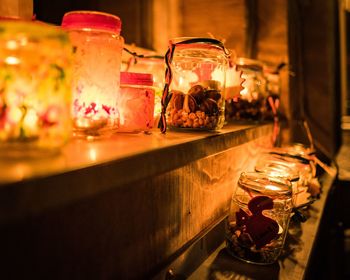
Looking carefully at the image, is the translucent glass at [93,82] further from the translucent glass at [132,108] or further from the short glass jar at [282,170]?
the short glass jar at [282,170]

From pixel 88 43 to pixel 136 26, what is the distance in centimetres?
96

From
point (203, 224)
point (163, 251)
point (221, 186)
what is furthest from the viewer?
point (221, 186)

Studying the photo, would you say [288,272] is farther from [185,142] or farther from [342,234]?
[342,234]

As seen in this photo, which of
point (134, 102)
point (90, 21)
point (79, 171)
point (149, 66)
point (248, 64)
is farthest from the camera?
point (248, 64)

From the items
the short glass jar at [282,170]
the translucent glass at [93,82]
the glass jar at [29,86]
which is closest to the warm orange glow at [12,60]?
the glass jar at [29,86]

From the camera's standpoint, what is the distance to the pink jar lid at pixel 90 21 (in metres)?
0.65

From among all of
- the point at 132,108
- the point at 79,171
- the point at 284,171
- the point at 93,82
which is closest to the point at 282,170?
the point at 284,171

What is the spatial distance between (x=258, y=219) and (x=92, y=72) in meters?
0.62

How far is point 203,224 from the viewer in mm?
1101

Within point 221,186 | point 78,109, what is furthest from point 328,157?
point 78,109

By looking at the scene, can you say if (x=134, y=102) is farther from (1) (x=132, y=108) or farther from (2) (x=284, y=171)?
(2) (x=284, y=171)

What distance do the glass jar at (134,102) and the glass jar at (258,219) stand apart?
16.4 inches

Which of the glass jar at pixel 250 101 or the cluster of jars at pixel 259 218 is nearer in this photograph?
the cluster of jars at pixel 259 218

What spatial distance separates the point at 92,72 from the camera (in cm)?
70
